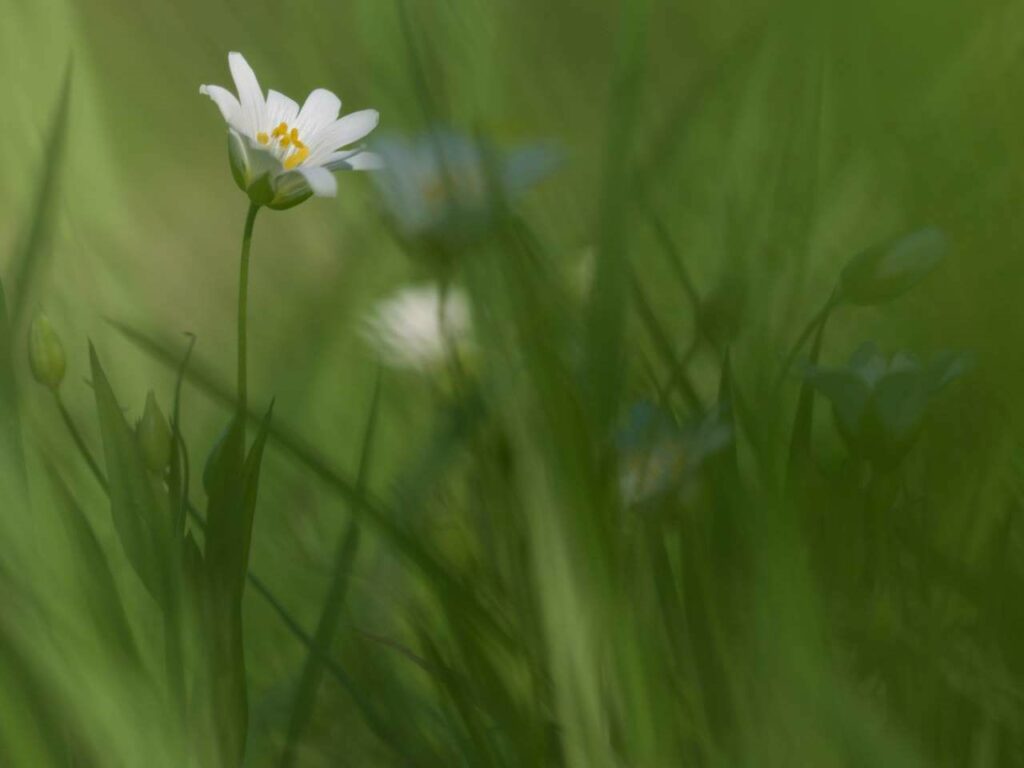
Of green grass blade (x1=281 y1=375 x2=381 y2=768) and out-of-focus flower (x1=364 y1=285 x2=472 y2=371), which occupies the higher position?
out-of-focus flower (x1=364 y1=285 x2=472 y2=371)

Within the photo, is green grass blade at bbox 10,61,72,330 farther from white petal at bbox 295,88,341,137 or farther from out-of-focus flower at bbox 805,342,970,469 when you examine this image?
out-of-focus flower at bbox 805,342,970,469

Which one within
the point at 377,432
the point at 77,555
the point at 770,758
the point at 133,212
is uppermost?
the point at 133,212

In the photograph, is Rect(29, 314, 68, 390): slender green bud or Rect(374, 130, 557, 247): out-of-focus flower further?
Rect(29, 314, 68, 390): slender green bud

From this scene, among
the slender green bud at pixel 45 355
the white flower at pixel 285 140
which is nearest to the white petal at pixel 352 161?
the white flower at pixel 285 140

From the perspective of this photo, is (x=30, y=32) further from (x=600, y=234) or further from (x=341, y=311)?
(x=600, y=234)

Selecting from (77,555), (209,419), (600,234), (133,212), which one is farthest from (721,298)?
(133,212)

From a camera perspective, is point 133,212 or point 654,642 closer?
point 654,642

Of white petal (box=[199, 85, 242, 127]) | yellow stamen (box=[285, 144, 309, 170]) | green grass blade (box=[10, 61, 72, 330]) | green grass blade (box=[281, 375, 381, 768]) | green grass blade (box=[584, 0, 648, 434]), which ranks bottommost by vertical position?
green grass blade (box=[281, 375, 381, 768])

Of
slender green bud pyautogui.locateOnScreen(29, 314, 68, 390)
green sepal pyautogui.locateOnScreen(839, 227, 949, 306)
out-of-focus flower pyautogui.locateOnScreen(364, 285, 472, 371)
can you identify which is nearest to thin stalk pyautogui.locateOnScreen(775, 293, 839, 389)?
green sepal pyautogui.locateOnScreen(839, 227, 949, 306)
